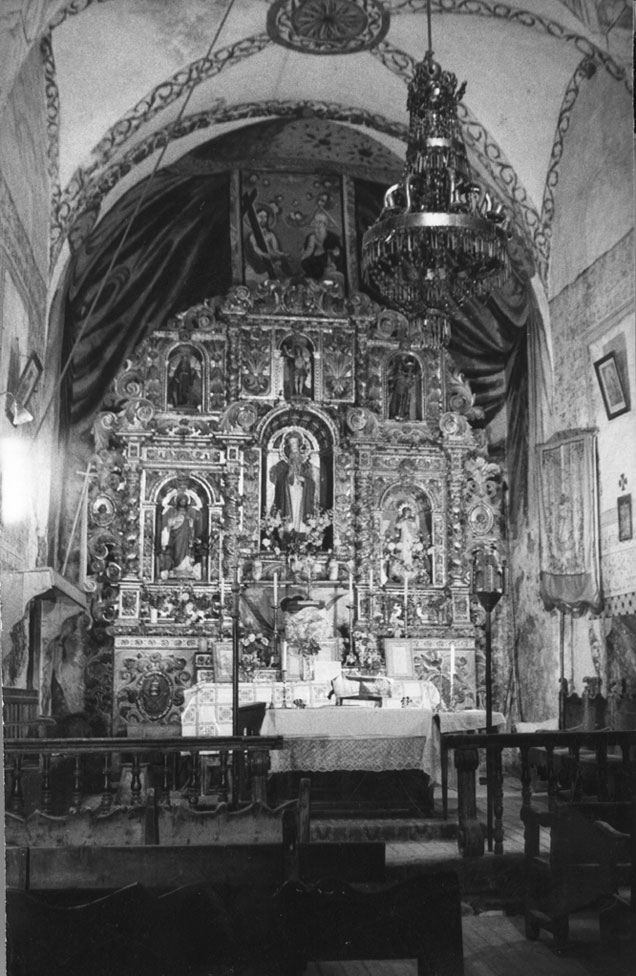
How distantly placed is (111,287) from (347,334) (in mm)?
2767

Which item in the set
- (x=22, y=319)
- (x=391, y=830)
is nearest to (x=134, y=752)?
(x=391, y=830)

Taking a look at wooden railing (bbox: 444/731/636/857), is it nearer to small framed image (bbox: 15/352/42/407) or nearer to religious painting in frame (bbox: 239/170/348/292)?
small framed image (bbox: 15/352/42/407)

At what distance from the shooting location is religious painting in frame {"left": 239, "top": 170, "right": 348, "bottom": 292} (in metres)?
13.2

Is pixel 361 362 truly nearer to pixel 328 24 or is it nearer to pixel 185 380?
pixel 185 380

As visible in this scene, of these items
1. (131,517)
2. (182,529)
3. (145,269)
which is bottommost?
(182,529)

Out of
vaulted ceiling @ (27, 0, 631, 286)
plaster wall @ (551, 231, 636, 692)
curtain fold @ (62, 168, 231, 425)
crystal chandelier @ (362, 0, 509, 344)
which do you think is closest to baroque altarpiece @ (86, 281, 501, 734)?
curtain fold @ (62, 168, 231, 425)

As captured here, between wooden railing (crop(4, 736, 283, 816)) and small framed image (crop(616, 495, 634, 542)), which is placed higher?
small framed image (crop(616, 495, 634, 542))

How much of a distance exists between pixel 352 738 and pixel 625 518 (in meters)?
3.37

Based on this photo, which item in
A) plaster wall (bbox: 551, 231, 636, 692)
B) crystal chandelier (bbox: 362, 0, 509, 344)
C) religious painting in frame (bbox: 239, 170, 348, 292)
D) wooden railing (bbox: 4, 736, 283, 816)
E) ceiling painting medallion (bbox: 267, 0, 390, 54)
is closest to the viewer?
wooden railing (bbox: 4, 736, 283, 816)

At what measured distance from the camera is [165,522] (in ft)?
42.7

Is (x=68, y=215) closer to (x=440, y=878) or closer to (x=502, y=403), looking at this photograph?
(x=502, y=403)

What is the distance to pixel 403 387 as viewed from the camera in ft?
44.9

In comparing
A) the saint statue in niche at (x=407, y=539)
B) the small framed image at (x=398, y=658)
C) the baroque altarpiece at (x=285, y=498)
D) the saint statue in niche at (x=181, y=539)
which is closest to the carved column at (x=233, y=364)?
the baroque altarpiece at (x=285, y=498)

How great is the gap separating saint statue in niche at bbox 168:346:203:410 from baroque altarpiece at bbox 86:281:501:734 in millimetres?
18
